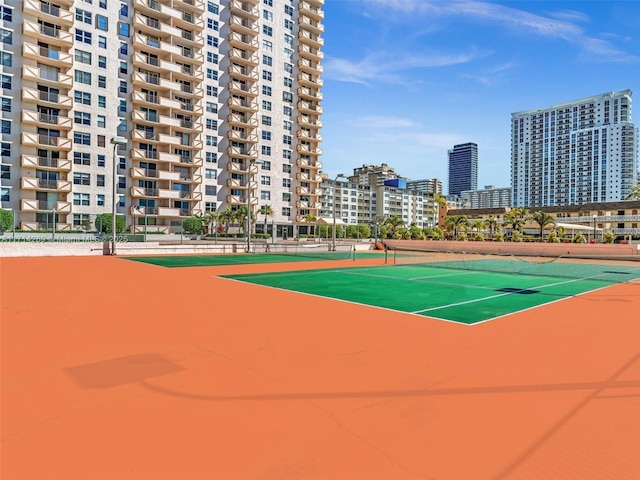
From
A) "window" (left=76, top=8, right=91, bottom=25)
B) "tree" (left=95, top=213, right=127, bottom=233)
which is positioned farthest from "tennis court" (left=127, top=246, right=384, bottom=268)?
"window" (left=76, top=8, right=91, bottom=25)

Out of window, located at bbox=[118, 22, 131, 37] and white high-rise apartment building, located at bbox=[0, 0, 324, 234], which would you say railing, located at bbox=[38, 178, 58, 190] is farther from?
window, located at bbox=[118, 22, 131, 37]

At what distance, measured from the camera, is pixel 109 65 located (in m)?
60.2

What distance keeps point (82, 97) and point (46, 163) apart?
1100 centimetres

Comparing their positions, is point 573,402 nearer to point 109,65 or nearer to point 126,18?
point 109,65

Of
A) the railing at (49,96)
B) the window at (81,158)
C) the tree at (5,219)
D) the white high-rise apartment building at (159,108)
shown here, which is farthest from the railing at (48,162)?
the tree at (5,219)

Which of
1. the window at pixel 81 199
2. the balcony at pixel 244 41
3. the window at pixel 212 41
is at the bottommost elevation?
the window at pixel 81 199

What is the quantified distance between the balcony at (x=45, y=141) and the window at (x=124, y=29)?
19054 mm

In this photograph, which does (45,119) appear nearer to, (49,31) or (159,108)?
(49,31)

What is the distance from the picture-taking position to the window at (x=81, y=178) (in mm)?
56625

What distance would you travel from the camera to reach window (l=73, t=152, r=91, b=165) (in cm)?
5678

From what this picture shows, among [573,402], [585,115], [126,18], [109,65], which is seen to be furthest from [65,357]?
[585,115]

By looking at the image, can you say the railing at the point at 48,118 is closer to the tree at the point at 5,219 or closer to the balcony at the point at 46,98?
the balcony at the point at 46,98

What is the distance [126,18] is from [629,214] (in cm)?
10526

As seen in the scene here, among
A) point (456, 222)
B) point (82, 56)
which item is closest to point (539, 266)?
point (456, 222)
